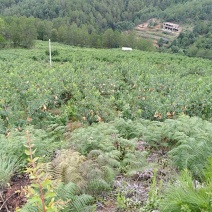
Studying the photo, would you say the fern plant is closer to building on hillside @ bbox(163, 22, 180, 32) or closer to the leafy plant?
the leafy plant

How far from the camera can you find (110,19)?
99.9m

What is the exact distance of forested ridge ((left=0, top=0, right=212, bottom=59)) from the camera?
6253 centimetres

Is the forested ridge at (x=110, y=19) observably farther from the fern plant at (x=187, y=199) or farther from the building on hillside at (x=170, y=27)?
the fern plant at (x=187, y=199)

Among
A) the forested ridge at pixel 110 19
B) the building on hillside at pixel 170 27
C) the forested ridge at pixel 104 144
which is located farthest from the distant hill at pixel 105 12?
the forested ridge at pixel 104 144

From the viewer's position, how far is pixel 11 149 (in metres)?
4.92

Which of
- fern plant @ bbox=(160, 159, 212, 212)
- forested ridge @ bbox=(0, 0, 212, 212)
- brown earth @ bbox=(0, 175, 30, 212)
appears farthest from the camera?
brown earth @ bbox=(0, 175, 30, 212)

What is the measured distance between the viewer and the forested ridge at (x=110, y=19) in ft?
205

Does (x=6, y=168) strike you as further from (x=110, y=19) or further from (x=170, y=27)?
(x=110, y=19)

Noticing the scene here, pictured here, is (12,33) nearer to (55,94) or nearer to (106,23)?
(55,94)

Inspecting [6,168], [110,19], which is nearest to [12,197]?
[6,168]

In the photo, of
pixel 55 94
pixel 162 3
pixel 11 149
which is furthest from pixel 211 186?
pixel 162 3

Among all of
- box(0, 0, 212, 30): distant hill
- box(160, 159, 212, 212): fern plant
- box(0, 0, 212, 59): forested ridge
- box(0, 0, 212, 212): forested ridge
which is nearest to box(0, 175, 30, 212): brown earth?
box(0, 0, 212, 212): forested ridge

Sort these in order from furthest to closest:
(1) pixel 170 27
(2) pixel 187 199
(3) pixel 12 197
→ (1) pixel 170 27 < (3) pixel 12 197 < (2) pixel 187 199

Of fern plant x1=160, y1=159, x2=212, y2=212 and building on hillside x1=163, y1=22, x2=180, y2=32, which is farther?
building on hillside x1=163, y1=22, x2=180, y2=32
